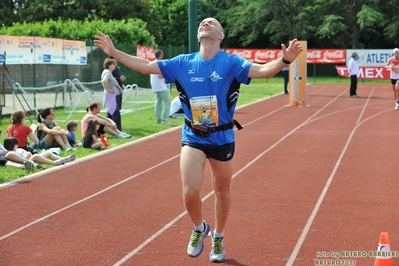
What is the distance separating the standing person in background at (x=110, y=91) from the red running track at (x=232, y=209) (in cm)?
139

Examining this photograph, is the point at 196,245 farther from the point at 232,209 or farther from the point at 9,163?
the point at 9,163

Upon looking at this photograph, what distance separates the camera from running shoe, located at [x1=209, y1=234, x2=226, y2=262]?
262 inches

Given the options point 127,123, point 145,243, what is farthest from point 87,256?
point 127,123

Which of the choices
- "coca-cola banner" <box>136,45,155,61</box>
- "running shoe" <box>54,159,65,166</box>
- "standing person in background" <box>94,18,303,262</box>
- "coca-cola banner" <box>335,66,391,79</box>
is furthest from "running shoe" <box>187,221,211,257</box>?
"coca-cola banner" <box>335,66,391,79</box>

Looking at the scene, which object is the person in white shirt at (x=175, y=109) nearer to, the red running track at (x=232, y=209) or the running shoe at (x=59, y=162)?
the red running track at (x=232, y=209)

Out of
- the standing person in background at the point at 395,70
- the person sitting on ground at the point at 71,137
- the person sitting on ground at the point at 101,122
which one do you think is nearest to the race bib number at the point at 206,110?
the person sitting on ground at the point at 71,137

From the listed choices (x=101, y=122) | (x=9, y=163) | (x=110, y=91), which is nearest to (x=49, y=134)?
(x=101, y=122)

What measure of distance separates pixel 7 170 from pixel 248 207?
439cm

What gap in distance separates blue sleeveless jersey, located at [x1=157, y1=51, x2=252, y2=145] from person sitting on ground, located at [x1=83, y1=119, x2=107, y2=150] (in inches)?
328

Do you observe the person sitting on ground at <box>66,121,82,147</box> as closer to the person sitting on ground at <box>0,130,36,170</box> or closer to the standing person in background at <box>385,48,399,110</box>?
the person sitting on ground at <box>0,130,36,170</box>

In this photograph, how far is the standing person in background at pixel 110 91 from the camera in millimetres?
16891

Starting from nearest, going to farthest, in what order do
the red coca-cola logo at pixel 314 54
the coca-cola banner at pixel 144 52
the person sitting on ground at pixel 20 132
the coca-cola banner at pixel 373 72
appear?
1. the person sitting on ground at pixel 20 132
2. the coca-cola banner at pixel 144 52
3. the coca-cola banner at pixel 373 72
4. the red coca-cola logo at pixel 314 54

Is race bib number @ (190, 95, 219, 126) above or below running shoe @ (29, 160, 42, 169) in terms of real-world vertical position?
above

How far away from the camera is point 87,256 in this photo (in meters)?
6.86
